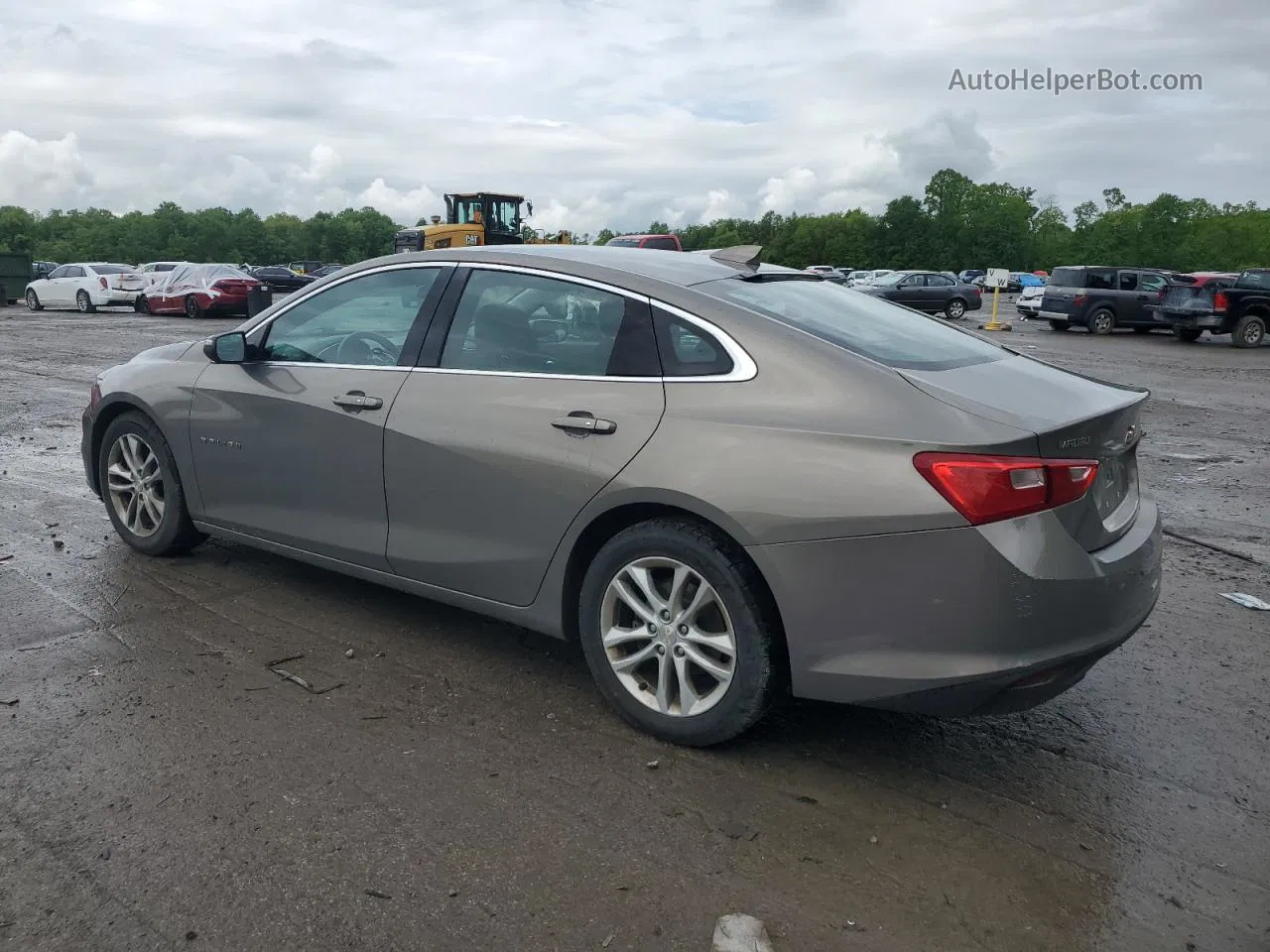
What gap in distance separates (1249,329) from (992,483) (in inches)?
982

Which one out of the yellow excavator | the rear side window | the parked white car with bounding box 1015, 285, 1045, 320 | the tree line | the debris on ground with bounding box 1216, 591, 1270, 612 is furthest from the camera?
the tree line

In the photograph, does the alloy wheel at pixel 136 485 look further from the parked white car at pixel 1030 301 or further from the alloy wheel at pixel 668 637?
the parked white car at pixel 1030 301

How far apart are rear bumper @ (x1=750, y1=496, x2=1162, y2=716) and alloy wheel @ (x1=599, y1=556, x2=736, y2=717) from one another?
0.86 ft

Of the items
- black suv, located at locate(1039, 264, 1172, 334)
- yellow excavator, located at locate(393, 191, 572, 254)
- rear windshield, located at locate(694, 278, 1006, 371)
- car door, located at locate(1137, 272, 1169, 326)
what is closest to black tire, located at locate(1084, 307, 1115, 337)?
black suv, located at locate(1039, 264, 1172, 334)

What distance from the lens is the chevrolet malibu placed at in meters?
3.08

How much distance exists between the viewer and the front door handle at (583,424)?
12.0 ft

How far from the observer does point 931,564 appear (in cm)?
306

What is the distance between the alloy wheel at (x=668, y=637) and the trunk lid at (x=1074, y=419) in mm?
963

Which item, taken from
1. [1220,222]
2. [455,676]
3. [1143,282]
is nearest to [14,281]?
[1143,282]

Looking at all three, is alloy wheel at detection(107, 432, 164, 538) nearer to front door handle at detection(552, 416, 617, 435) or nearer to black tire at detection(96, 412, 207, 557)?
black tire at detection(96, 412, 207, 557)

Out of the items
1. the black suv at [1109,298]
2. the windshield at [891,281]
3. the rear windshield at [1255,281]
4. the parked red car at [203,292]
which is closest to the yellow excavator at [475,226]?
the parked red car at [203,292]

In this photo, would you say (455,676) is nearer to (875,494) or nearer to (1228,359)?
(875,494)

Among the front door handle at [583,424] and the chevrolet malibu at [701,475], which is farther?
the front door handle at [583,424]

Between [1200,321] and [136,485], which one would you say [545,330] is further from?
[1200,321]
